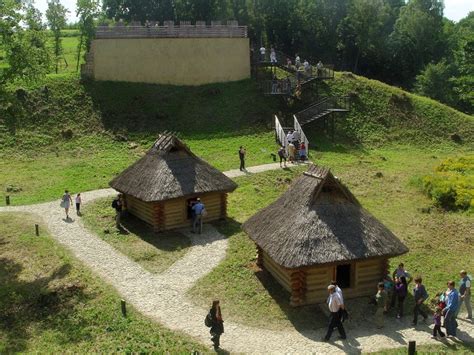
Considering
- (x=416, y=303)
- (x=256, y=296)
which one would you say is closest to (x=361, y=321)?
(x=416, y=303)

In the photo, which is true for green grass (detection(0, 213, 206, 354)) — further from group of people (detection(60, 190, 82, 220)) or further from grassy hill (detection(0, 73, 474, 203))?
grassy hill (detection(0, 73, 474, 203))

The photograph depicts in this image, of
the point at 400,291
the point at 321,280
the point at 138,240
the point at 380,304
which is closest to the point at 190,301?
the point at 321,280

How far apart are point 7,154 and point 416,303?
105 feet

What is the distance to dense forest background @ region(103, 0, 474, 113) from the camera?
64375 millimetres

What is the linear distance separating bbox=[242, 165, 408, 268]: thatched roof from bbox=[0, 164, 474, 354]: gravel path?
249 cm

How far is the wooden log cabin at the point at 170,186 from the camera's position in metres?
26.8

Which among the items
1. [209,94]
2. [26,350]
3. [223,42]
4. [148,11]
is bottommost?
[26,350]

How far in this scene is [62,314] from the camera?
19750 mm

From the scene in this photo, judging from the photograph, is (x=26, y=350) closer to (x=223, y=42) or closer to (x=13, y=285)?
(x=13, y=285)

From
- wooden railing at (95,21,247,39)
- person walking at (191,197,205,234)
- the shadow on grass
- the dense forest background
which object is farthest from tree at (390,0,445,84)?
the shadow on grass

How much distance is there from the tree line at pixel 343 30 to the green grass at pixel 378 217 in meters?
25.5

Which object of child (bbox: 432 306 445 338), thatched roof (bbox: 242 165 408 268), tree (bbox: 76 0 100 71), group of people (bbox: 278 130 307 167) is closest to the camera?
child (bbox: 432 306 445 338)

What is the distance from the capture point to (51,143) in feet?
138

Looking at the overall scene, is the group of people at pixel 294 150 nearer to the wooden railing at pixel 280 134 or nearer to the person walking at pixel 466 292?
the wooden railing at pixel 280 134
